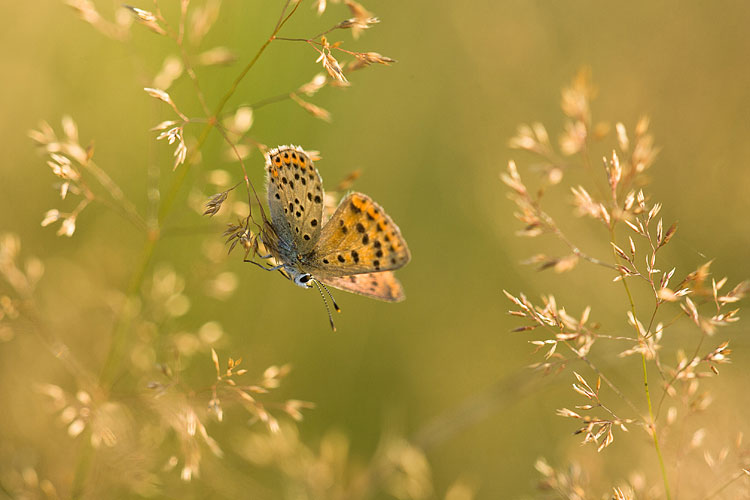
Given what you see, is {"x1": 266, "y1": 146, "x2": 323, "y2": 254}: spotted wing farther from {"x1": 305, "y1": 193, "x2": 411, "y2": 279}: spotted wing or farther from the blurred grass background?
the blurred grass background

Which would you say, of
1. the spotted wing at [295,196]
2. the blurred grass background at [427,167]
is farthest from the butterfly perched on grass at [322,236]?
the blurred grass background at [427,167]

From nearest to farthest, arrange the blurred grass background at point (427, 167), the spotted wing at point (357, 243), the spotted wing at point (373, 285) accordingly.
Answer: the spotted wing at point (357, 243) < the spotted wing at point (373, 285) < the blurred grass background at point (427, 167)

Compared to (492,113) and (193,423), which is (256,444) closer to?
(193,423)

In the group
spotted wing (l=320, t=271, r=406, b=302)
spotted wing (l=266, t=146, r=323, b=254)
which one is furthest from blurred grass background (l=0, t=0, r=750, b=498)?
spotted wing (l=320, t=271, r=406, b=302)

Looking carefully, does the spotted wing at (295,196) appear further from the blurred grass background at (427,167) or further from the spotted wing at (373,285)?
the blurred grass background at (427,167)

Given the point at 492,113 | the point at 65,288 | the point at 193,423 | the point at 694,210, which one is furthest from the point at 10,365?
the point at 694,210

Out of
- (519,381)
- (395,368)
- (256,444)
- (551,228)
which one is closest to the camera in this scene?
A: (551,228)
